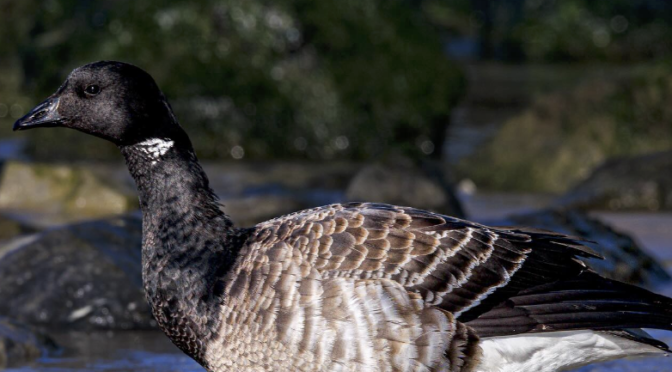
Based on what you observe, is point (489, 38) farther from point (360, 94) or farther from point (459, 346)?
point (459, 346)

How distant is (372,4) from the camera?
1565 cm

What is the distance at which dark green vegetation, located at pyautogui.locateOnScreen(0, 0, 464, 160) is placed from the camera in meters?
14.7

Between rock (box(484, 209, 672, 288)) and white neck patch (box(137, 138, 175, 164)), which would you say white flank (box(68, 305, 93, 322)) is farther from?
rock (box(484, 209, 672, 288))

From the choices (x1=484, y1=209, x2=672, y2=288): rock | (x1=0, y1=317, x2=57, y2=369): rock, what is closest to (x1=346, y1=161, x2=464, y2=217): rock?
(x1=484, y1=209, x2=672, y2=288): rock

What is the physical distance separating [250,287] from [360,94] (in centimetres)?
969

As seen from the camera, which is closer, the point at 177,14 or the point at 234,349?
the point at 234,349

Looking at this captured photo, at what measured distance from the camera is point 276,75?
14.9 m

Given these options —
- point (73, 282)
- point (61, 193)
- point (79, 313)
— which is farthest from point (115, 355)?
point (61, 193)

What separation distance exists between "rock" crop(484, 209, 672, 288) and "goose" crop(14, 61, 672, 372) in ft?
9.75

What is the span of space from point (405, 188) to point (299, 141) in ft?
14.6

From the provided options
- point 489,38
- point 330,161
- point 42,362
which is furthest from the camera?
point 489,38

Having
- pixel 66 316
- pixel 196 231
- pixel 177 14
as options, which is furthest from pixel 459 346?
pixel 177 14

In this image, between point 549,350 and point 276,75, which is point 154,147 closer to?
point 549,350

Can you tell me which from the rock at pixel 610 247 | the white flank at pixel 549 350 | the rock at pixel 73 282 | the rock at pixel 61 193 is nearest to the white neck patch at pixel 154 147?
the white flank at pixel 549 350
